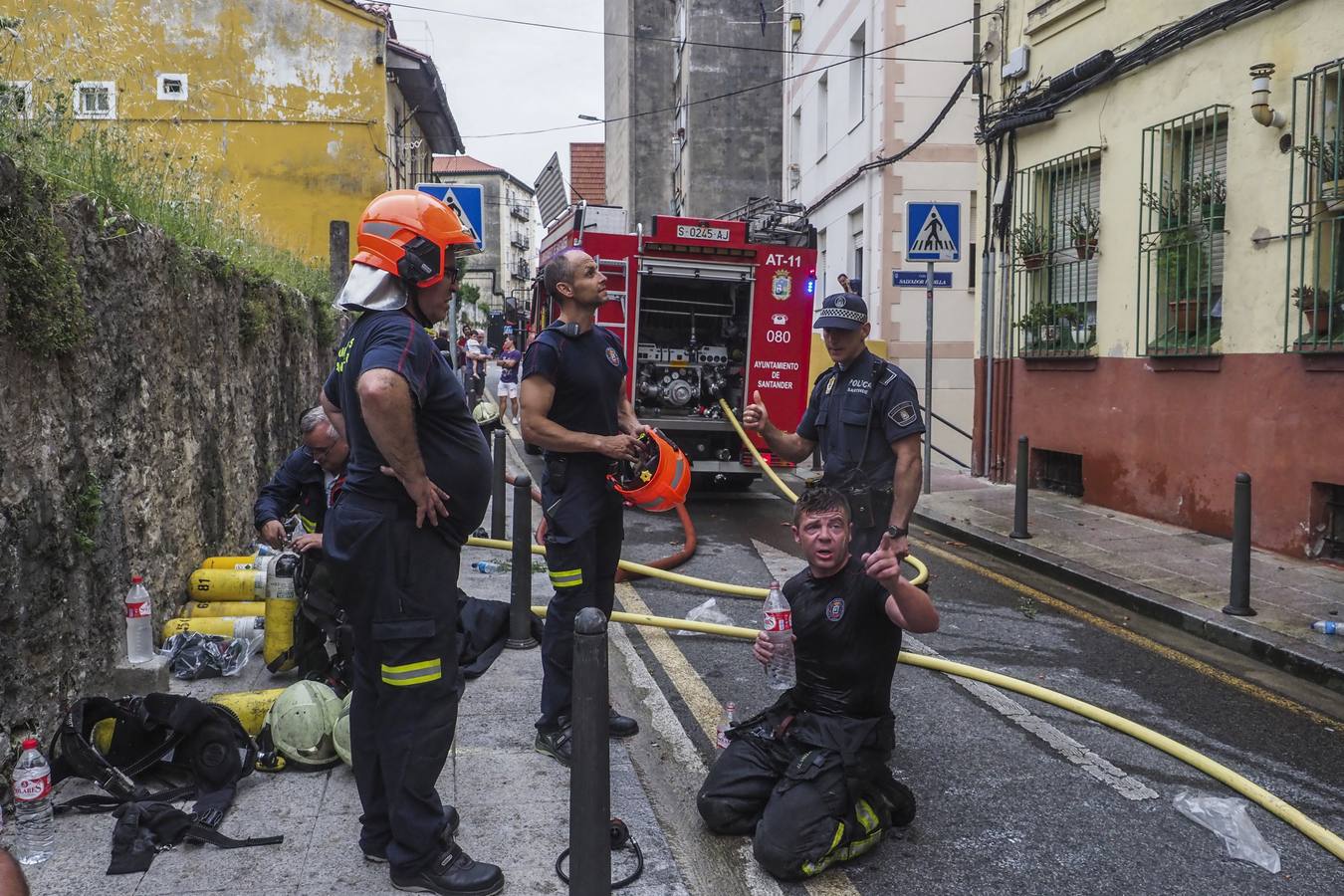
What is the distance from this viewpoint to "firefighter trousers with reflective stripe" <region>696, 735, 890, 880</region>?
3.43m

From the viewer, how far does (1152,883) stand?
3438 millimetres

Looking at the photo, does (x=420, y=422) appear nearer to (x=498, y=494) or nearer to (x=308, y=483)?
(x=308, y=483)

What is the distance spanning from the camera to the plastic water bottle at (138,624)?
4.57m

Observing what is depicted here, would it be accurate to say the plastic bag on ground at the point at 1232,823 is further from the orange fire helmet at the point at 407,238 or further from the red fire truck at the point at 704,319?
the red fire truck at the point at 704,319

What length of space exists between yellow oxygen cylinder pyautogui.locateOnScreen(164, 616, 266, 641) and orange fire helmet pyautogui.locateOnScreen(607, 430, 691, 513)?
216 centimetres

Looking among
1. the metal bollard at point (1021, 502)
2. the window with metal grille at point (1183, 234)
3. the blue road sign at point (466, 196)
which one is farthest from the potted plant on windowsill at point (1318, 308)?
the blue road sign at point (466, 196)

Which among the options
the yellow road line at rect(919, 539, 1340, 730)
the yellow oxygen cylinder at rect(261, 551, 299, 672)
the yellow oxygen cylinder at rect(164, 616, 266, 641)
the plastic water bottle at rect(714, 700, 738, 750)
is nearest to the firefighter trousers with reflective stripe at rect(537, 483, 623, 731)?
the plastic water bottle at rect(714, 700, 738, 750)

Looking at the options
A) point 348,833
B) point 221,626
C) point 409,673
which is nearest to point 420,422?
point 409,673

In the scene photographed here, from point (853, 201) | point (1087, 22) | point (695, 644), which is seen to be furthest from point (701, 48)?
point (695, 644)

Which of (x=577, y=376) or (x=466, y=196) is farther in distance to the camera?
(x=466, y=196)

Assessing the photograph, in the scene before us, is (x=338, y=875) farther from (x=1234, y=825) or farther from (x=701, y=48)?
(x=701, y=48)

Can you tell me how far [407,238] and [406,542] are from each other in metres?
0.94

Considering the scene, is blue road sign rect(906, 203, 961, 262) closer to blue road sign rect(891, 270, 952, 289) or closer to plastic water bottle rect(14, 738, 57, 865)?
blue road sign rect(891, 270, 952, 289)

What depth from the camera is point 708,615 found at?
6.85m
